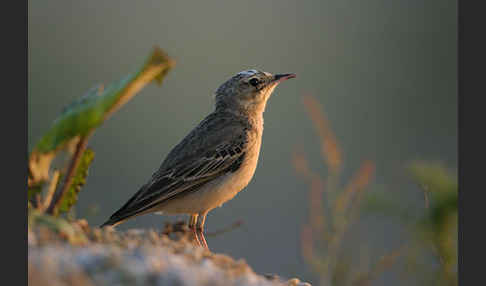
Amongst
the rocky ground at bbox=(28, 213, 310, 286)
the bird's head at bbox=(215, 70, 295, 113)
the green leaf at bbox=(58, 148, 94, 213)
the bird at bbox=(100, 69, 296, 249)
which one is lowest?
the rocky ground at bbox=(28, 213, 310, 286)

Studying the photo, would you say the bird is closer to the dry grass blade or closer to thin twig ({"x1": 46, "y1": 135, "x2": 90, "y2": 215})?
thin twig ({"x1": 46, "y1": 135, "x2": 90, "y2": 215})

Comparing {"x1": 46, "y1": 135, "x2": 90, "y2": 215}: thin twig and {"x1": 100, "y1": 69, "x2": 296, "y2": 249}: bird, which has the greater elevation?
{"x1": 100, "y1": 69, "x2": 296, "y2": 249}: bird

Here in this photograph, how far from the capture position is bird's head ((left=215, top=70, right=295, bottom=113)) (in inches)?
323

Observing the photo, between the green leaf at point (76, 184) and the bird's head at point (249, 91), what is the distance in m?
3.61

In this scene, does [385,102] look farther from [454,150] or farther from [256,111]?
[256,111]

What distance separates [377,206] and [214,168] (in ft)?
14.6

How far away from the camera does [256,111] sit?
820 centimetres

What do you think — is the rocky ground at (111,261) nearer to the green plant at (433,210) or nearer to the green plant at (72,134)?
the green plant at (72,134)

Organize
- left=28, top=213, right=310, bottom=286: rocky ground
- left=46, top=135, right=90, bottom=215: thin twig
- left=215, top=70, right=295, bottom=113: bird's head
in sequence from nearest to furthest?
left=28, top=213, right=310, bottom=286: rocky ground, left=46, top=135, right=90, bottom=215: thin twig, left=215, top=70, right=295, bottom=113: bird's head

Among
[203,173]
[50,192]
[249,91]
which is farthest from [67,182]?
[249,91]

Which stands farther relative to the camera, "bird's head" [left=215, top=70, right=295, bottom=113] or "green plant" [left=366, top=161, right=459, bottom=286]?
"bird's head" [left=215, top=70, right=295, bottom=113]

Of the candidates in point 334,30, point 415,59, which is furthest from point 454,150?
point 334,30

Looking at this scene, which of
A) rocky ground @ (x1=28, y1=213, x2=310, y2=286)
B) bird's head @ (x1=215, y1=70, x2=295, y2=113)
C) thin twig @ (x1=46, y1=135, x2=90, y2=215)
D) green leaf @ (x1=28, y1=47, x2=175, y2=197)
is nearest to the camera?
rocky ground @ (x1=28, y1=213, x2=310, y2=286)

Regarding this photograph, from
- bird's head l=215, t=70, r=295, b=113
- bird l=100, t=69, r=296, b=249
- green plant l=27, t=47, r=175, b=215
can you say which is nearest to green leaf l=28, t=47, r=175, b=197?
green plant l=27, t=47, r=175, b=215
